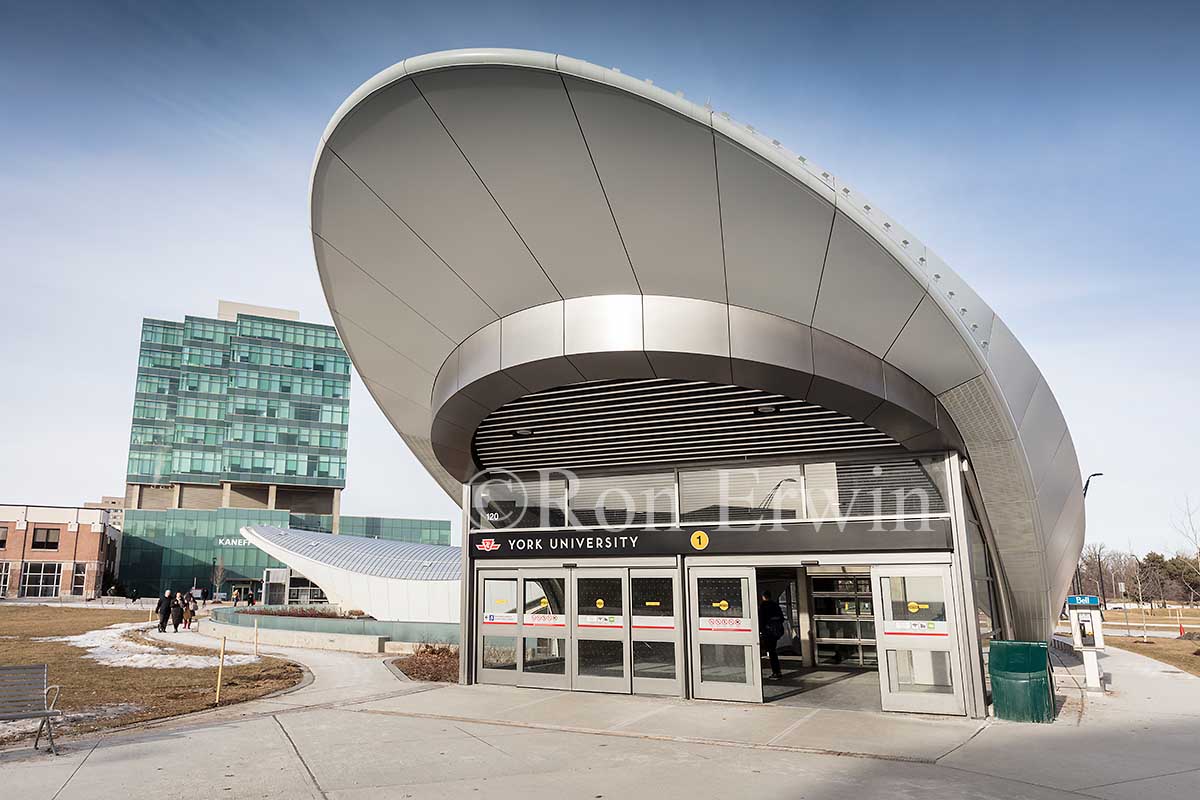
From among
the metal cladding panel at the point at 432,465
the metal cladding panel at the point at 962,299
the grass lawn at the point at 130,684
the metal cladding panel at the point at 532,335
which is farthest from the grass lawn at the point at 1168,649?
the grass lawn at the point at 130,684

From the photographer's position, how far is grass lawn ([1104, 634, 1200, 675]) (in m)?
18.6

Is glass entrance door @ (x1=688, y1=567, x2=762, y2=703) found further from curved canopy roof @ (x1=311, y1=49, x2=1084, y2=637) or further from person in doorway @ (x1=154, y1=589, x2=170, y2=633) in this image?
person in doorway @ (x1=154, y1=589, x2=170, y2=633)

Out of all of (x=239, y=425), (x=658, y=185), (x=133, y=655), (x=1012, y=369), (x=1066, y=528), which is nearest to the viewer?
(x=658, y=185)

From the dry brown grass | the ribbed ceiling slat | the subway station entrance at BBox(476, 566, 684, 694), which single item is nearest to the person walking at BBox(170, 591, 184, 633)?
the dry brown grass

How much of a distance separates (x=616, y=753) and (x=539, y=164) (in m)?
6.54

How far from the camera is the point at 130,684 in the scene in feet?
49.3

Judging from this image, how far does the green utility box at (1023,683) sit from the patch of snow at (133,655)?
16113 mm

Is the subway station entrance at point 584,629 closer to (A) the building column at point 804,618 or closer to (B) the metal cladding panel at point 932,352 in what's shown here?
(B) the metal cladding panel at point 932,352

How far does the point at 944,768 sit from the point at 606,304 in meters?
6.51

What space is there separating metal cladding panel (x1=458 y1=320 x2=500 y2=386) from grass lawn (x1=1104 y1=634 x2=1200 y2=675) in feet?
53.7

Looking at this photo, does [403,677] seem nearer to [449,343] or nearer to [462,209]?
[449,343]

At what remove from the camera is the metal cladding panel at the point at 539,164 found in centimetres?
784

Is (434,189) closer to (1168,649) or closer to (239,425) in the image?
(1168,649)

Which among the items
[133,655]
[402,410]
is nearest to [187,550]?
[133,655]
